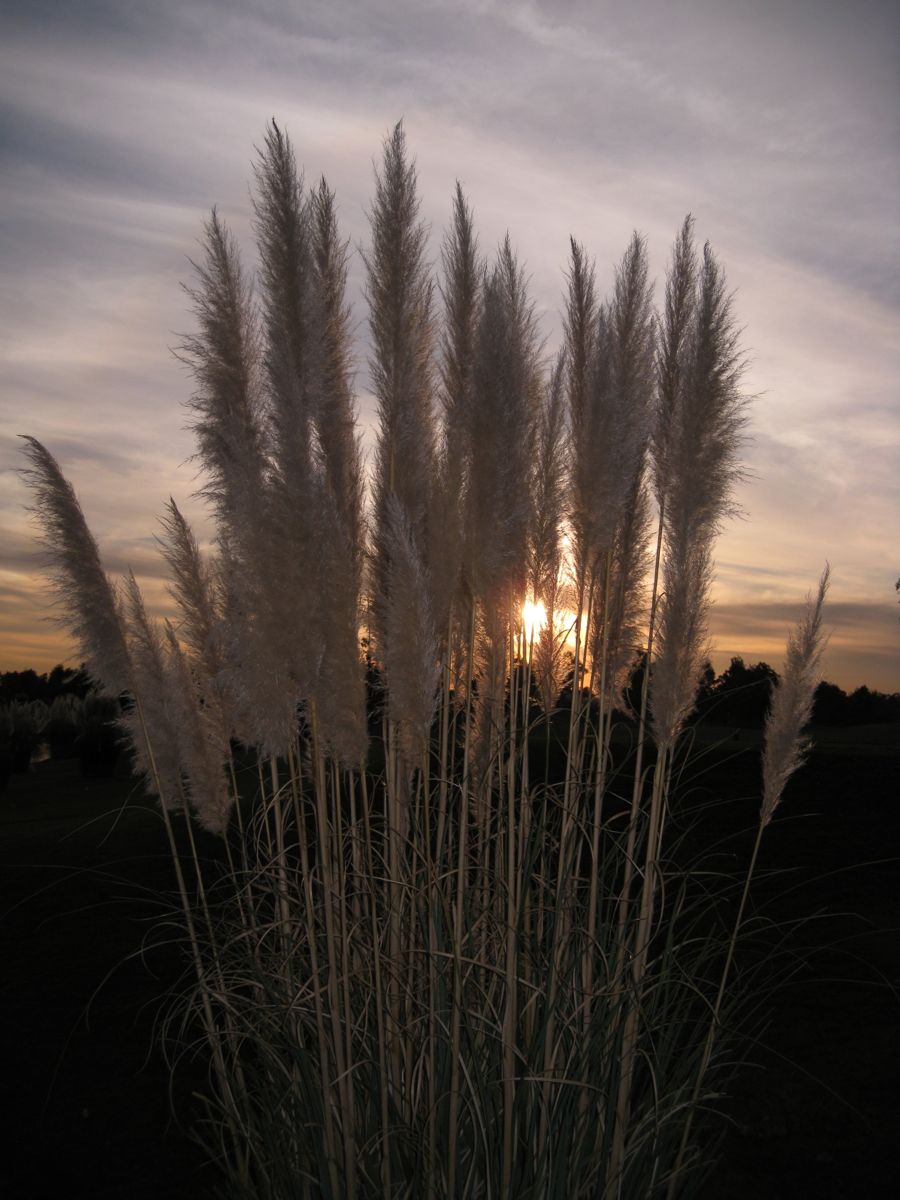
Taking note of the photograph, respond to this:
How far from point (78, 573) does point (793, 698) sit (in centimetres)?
220

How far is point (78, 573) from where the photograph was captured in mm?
2787

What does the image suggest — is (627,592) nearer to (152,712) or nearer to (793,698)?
(793,698)

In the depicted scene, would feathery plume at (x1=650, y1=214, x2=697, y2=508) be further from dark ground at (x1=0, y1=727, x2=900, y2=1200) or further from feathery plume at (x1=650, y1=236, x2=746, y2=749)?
dark ground at (x1=0, y1=727, x2=900, y2=1200)

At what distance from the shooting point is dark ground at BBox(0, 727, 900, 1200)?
3324mm

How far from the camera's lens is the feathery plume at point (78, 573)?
277 cm

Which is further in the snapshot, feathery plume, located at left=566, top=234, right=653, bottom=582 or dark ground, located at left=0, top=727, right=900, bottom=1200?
dark ground, located at left=0, top=727, right=900, bottom=1200

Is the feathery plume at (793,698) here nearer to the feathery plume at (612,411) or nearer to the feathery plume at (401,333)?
the feathery plume at (612,411)

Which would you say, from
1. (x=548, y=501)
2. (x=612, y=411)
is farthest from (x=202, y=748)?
(x=612, y=411)

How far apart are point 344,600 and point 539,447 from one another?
3.21 feet

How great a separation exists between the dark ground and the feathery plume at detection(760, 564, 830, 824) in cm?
32

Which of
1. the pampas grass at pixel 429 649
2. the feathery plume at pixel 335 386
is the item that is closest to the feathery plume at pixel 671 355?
the pampas grass at pixel 429 649

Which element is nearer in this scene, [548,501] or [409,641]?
[409,641]

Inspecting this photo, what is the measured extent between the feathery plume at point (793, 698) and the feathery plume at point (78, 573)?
2025 mm

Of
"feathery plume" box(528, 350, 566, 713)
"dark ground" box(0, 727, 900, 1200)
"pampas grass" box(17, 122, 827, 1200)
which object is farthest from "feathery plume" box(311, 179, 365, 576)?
"dark ground" box(0, 727, 900, 1200)
